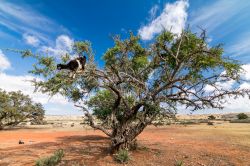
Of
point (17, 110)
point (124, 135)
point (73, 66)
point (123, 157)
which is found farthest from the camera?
point (17, 110)

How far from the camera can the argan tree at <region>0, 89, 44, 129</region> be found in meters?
38.4

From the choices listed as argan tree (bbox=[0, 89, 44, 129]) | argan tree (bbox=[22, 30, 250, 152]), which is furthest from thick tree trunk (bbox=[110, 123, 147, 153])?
→ argan tree (bbox=[0, 89, 44, 129])

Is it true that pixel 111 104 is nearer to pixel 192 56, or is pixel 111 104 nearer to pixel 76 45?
pixel 76 45

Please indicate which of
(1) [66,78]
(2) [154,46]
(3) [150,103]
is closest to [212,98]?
(3) [150,103]

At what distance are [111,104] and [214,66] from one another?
248 inches

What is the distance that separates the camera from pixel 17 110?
3931 centimetres

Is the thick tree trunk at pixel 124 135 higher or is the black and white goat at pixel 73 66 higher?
the black and white goat at pixel 73 66

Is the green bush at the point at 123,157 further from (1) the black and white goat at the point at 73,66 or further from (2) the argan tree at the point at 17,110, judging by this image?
(2) the argan tree at the point at 17,110

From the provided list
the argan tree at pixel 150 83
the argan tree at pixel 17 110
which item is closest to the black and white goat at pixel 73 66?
the argan tree at pixel 150 83

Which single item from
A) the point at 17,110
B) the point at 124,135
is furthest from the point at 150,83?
the point at 17,110

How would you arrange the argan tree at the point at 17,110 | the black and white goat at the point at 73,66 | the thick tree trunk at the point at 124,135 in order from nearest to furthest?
the black and white goat at the point at 73,66 < the thick tree trunk at the point at 124,135 < the argan tree at the point at 17,110

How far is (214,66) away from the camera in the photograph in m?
13.8

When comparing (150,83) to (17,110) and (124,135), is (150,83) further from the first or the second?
(17,110)

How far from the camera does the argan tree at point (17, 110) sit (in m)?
38.4
